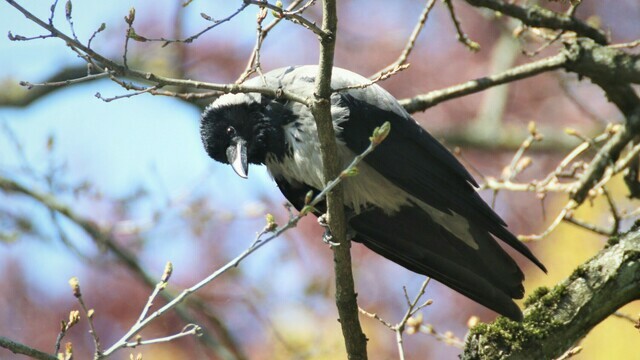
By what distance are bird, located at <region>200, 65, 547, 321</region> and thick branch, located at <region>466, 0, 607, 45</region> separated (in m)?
0.71

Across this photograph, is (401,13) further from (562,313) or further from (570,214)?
(562,313)

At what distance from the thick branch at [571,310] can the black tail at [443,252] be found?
2.11 ft

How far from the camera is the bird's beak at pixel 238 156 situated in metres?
4.20

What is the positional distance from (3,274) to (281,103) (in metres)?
5.24

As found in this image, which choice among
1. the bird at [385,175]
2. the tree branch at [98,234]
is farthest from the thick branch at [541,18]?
the tree branch at [98,234]

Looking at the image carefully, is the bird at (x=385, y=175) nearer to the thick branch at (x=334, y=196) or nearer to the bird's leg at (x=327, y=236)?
the bird's leg at (x=327, y=236)

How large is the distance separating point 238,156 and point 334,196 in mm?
1100

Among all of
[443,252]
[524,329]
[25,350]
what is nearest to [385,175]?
[443,252]

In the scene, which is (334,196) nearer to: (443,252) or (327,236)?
(327,236)

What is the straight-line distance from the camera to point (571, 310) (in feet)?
10.7

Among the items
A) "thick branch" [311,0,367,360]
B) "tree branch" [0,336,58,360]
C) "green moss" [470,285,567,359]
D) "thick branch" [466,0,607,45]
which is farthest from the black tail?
"tree branch" [0,336,58,360]

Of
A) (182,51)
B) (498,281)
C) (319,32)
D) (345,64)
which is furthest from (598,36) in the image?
(345,64)

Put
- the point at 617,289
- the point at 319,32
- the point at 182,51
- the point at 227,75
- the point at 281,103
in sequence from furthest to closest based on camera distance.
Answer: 1. the point at 227,75
2. the point at 182,51
3. the point at 281,103
4. the point at 617,289
5. the point at 319,32

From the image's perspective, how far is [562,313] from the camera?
3.26 metres
